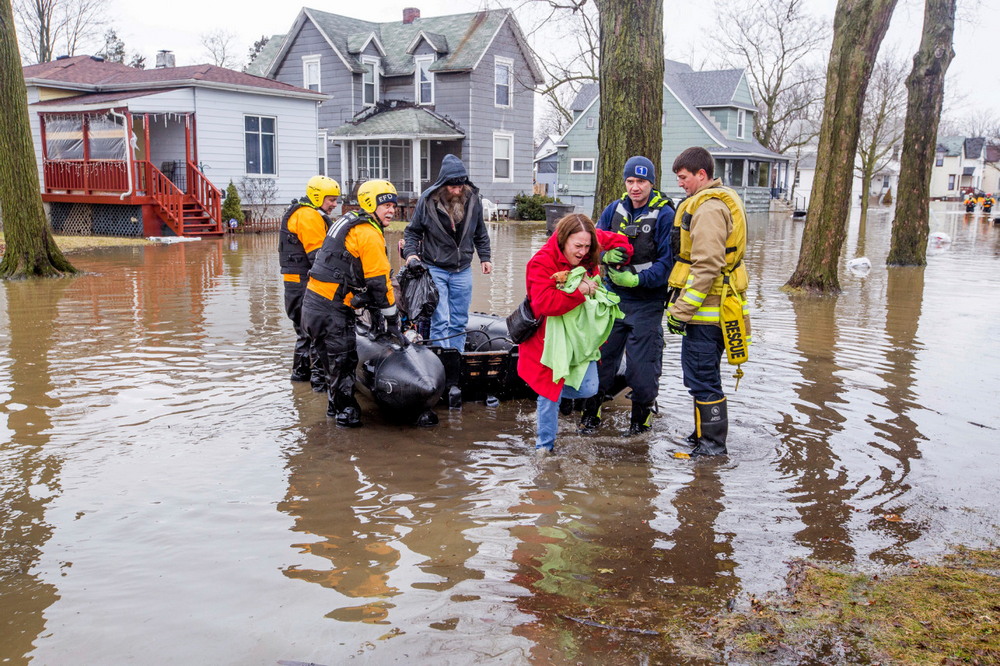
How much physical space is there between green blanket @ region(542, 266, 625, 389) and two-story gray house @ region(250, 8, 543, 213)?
26.9m

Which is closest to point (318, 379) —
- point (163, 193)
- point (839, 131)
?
point (839, 131)

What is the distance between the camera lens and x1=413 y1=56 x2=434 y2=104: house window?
33062 millimetres

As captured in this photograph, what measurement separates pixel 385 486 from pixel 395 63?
30.9 meters

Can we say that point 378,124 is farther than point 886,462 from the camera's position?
Yes

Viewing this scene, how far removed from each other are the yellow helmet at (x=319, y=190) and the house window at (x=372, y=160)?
2654cm

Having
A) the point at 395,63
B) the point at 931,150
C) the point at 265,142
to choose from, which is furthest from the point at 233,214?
the point at 931,150

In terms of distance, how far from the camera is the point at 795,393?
24.5 feet

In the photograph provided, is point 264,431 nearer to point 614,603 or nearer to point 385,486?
point 385,486

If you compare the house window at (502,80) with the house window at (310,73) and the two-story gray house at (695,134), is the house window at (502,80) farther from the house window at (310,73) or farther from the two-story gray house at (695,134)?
the two-story gray house at (695,134)

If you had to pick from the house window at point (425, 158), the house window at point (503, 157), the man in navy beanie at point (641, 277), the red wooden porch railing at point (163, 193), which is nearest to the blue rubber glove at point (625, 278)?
the man in navy beanie at point (641, 277)

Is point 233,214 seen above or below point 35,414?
above

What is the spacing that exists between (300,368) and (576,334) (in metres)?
3.18

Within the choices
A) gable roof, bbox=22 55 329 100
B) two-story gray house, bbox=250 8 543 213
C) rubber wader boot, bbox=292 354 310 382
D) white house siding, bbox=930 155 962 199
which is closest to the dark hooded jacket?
rubber wader boot, bbox=292 354 310 382

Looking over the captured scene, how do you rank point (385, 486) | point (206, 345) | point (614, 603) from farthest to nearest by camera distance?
point (206, 345) → point (385, 486) → point (614, 603)
